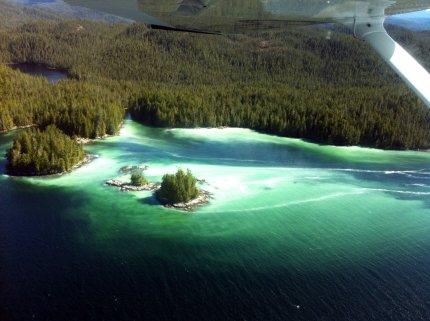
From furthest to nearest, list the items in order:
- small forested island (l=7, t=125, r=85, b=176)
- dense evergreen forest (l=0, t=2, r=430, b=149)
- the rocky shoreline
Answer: dense evergreen forest (l=0, t=2, r=430, b=149) < small forested island (l=7, t=125, r=85, b=176) < the rocky shoreline

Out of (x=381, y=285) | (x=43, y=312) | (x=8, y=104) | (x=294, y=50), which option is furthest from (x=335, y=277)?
(x=294, y=50)

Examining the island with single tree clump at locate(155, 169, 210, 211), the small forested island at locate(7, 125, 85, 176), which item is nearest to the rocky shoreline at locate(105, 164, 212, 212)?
the island with single tree clump at locate(155, 169, 210, 211)

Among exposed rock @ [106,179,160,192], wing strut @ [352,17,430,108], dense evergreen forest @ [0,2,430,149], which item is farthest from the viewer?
dense evergreen forest @ [0,2,430,149]

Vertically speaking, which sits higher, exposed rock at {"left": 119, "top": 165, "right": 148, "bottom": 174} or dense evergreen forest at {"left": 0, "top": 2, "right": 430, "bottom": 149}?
dense evergreen forest at {"left": 0, "top": 2, "right": 430, "bottom": 149}

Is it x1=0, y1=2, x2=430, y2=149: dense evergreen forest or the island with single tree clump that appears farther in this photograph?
x1=0, y1=2, x2=430, y2=149: dense evergreen forest

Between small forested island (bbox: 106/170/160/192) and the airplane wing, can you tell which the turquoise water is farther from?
the airplane wing

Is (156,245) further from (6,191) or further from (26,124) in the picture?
(26,124)

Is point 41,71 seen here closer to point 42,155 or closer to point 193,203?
point 42,155
